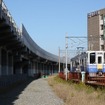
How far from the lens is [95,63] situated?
1563 inches

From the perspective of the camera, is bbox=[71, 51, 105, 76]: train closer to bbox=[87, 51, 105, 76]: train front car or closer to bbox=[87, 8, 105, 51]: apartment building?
bbox=[87, 51, 105, 76]: train front car

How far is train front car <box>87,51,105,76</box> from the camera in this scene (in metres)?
39.5

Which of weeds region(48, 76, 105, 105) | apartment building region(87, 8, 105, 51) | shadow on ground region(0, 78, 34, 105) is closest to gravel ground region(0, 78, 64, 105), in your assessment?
shadow on ground region(0, 78, 34, 105)

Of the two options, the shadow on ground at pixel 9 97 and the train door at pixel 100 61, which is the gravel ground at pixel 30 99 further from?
the train door at pixel 100 61

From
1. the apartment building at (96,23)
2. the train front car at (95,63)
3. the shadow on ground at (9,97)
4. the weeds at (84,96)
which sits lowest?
the shadow on ground at (9,97)

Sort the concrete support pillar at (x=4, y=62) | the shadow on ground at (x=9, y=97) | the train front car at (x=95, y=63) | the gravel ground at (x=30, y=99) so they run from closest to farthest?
the gravel ground at (x=30, y=99) < the shadow on ground at (x=9, y=97) < the train front car at (x=95, y=63) < the concrete support pillar at (x=4, y=62)

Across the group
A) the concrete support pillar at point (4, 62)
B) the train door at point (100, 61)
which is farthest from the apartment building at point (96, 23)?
the train door at point (100, 61)

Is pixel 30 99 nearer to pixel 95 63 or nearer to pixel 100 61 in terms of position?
pixel 95 63

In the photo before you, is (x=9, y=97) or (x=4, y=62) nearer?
(x=9, y=97)

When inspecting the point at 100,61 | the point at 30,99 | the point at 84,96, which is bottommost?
the point at 30,99

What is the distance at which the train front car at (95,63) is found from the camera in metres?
39.5

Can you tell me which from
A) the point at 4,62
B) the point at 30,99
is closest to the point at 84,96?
the point at 30,99

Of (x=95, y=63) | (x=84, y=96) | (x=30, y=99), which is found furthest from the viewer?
(x=95, y=63)

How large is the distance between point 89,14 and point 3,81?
92346 millimetres
